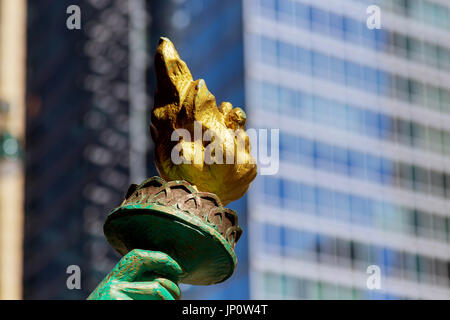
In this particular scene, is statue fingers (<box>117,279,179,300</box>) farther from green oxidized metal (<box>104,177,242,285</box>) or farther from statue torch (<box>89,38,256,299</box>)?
green oxidized metal (<box>104,177,242,285</box>)

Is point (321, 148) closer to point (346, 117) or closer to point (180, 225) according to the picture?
point (346, 117)

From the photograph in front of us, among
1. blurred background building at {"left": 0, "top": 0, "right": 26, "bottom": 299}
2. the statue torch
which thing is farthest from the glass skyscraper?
the statue torch

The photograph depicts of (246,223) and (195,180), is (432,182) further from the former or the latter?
(195,180)

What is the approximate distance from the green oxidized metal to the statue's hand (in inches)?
2.9

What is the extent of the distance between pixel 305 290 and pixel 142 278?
53343 millimetres

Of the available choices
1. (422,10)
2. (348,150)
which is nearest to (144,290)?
(348,150)

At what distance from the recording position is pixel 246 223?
188 ft

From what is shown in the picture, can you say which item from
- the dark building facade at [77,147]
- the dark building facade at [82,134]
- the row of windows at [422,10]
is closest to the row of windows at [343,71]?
the row of windows at [422,10]

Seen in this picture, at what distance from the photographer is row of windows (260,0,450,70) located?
203 ft

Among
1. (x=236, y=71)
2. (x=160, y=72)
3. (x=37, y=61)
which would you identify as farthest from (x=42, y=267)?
(x=160, y=72)

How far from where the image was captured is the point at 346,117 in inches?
2435

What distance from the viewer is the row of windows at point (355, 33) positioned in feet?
203
